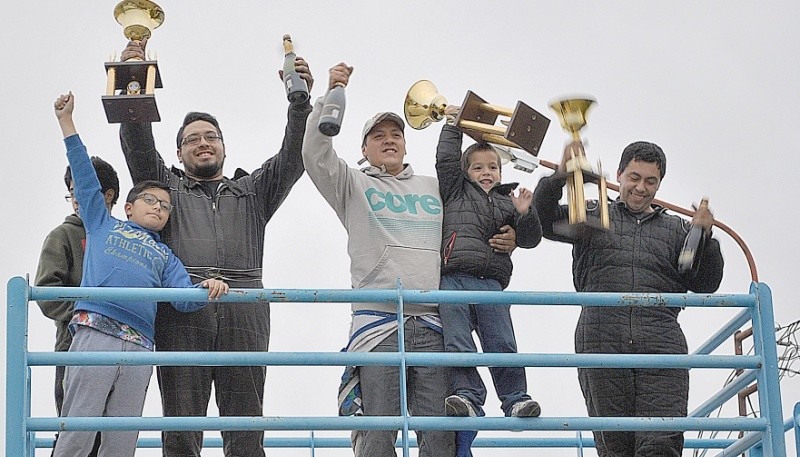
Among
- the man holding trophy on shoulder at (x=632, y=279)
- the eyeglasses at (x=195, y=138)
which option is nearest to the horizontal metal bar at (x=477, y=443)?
the man holding trophy on shoulder at (x=632, y=279)

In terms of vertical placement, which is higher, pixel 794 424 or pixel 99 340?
pixel 99 340

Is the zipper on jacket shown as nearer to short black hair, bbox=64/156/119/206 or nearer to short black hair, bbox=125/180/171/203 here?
short black hair, bbox=125/180/171/203

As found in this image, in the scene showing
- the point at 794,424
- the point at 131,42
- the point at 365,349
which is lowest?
the point at 794,424

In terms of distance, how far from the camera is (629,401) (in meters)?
7.72

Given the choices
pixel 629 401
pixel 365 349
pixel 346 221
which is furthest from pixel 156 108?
pixel 629 401

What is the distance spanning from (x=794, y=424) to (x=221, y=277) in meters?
3.08

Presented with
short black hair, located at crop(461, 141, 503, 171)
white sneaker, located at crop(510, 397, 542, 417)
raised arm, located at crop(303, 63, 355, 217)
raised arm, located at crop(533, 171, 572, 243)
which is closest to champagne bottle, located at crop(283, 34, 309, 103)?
raised arm, located at crop(303, 63, 355, 217)

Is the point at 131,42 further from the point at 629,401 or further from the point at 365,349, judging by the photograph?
the point at 629,401

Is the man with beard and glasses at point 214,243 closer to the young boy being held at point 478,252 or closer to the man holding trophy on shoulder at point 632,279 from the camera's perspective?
the young boy being held at point 478,252

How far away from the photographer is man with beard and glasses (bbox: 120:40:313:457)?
761 centimetres

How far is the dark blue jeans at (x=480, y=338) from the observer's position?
24.8 feet

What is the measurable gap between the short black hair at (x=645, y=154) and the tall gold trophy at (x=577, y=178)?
17cm

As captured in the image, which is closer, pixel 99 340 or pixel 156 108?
pixel 99 340

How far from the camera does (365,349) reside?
7.67 m
